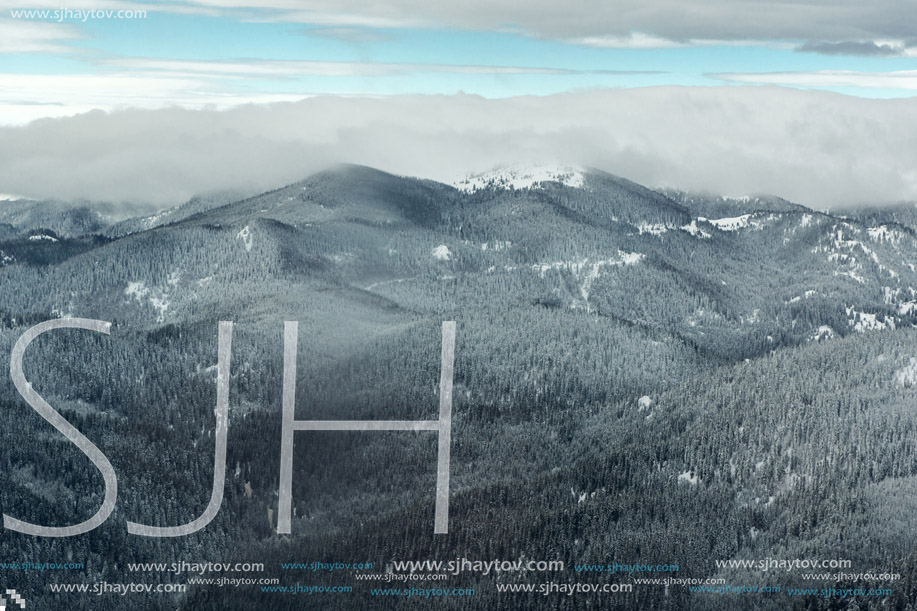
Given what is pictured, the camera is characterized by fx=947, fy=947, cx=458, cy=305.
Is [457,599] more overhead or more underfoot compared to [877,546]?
more underfoot

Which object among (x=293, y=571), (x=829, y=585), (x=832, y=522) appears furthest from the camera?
(x=293, y=571)

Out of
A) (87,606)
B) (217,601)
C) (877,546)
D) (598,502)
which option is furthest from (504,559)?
(87,606)

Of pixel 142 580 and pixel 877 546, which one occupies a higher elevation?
pixel 877 546

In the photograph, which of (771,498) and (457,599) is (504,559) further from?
(771,498)

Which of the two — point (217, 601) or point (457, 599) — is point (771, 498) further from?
point (217, 601)

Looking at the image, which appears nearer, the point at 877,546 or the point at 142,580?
the point at 877,546

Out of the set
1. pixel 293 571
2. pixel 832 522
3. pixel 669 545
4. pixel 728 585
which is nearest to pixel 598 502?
pixel 669 545

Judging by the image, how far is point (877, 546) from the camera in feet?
570

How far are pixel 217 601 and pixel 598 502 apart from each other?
79852 mm

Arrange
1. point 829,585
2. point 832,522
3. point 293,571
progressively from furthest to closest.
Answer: point 293,571 → point 832,522 → point 829,585

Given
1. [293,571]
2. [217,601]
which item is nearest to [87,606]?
[217,601]

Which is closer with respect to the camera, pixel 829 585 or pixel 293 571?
pixel 829 585

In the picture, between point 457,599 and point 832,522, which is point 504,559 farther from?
point 832,522

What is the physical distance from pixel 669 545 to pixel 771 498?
27712 millimetres
